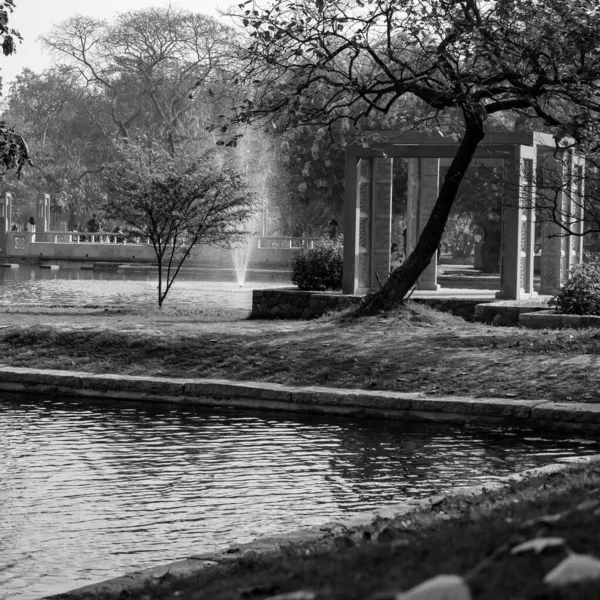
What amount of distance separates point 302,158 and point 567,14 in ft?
110

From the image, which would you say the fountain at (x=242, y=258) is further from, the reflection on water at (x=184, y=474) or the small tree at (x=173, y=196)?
the reflection on water at (x=184, y=474)

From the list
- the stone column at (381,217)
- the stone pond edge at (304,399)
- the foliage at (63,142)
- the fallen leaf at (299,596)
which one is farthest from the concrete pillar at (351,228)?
the foliage at (63,142)

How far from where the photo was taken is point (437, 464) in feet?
29.7

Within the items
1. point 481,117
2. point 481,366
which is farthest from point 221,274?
point 481,366

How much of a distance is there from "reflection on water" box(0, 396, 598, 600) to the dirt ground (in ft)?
4.18

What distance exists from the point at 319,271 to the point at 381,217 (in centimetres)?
173

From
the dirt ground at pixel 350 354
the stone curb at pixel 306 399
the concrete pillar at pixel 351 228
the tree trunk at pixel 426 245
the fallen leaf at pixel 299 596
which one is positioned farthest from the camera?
the concrete pillar at pixel 351 228

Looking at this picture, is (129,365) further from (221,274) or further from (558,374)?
(221,274)

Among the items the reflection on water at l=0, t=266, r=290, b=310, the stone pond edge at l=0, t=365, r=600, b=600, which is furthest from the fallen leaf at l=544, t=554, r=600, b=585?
the reflection on water at l=0, t=266, r=290, b=310

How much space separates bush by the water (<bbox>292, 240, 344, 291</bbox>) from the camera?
2280cm

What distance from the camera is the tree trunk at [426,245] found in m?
16.8

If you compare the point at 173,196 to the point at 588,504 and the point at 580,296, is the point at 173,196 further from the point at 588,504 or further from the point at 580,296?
the point at 588,504

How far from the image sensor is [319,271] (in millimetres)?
22828

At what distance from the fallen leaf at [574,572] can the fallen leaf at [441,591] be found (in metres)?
0.26
